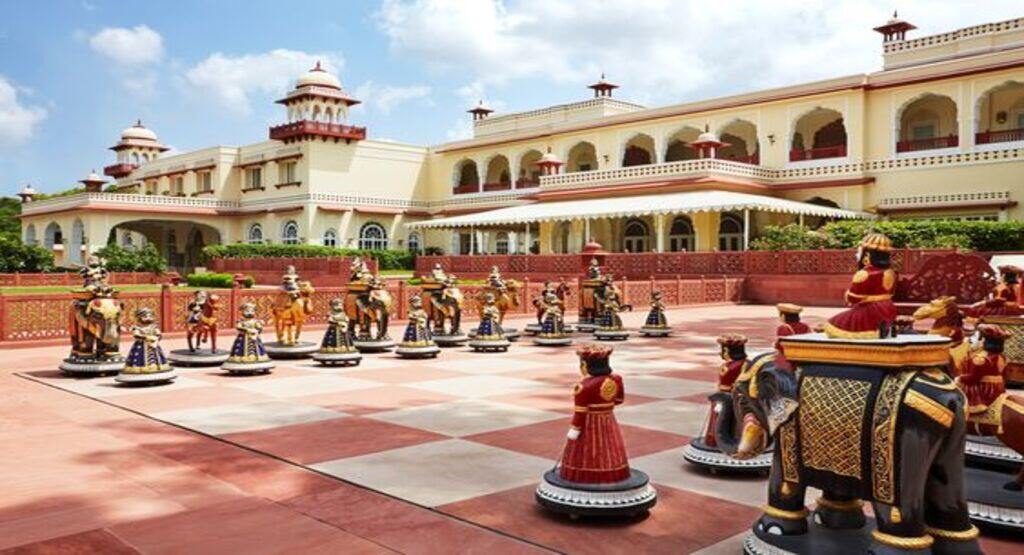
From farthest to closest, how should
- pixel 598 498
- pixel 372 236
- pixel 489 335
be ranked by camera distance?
1. pixel 372 236
2. pixel 489 335
3. pixel 598 498

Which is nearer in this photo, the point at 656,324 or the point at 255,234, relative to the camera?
the point at 656,324

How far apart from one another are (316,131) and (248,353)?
117ft

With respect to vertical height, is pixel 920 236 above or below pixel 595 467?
above

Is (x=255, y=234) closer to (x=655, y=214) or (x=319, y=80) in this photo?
(x=319, y=80)

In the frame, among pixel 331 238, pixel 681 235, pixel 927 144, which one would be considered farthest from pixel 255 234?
pixel 927 144

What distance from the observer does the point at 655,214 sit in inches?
1163

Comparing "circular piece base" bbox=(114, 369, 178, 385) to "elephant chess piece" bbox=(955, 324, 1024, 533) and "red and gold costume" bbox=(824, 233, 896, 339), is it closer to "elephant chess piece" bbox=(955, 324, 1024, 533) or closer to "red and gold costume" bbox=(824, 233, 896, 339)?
"red and gold costume" bbox=(824, 233, 896, 339)

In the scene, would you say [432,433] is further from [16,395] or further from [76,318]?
[76,318]

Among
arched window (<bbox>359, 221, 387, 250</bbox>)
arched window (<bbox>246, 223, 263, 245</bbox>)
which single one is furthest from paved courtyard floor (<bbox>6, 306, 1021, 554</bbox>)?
arched window (<bbox>246, 223, 263, 245</bbox>)

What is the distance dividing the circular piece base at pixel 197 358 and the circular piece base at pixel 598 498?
6.88 meters

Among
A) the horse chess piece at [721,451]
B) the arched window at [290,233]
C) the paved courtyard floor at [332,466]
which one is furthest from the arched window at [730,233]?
the horse chess piece at [721,451]

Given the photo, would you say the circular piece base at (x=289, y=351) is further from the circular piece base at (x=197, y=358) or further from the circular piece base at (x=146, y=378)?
the circular piece base at (x=146, y=378)

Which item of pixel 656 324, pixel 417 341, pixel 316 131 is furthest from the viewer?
pixel 316 131

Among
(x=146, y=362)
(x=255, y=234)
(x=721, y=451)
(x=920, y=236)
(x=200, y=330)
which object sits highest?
(x=255, y=234)
